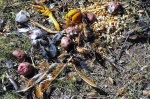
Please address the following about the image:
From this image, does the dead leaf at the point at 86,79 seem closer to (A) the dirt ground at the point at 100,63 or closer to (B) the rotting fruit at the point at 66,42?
(A) the dirt ground at the point at 100,63

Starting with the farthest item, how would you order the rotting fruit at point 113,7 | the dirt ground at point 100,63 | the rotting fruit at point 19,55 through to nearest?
the rotting fruit at point 113,7, the rotting fruit at point 19,55, the dirt ground at point 100,63

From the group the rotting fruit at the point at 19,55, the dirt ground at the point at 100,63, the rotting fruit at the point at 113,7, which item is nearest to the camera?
the dirt ground at the point at 100,63

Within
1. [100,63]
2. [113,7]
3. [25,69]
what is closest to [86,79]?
[100,63]

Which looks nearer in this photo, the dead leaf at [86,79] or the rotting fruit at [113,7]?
the dead leaf at [86,79]

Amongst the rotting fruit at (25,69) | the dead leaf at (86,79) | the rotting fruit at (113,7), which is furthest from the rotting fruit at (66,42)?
the rotting fruit at (113,7)

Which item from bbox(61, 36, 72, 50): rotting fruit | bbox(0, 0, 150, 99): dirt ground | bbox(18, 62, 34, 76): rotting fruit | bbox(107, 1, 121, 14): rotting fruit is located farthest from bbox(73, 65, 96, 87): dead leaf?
bbox(107, 1, 121, 14): rotting fruit

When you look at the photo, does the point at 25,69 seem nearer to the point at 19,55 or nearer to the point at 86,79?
the point at 19,55

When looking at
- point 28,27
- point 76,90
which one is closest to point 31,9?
point 28,27

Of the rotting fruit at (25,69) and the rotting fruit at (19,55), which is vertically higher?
the rotting fruit at (19,55)
